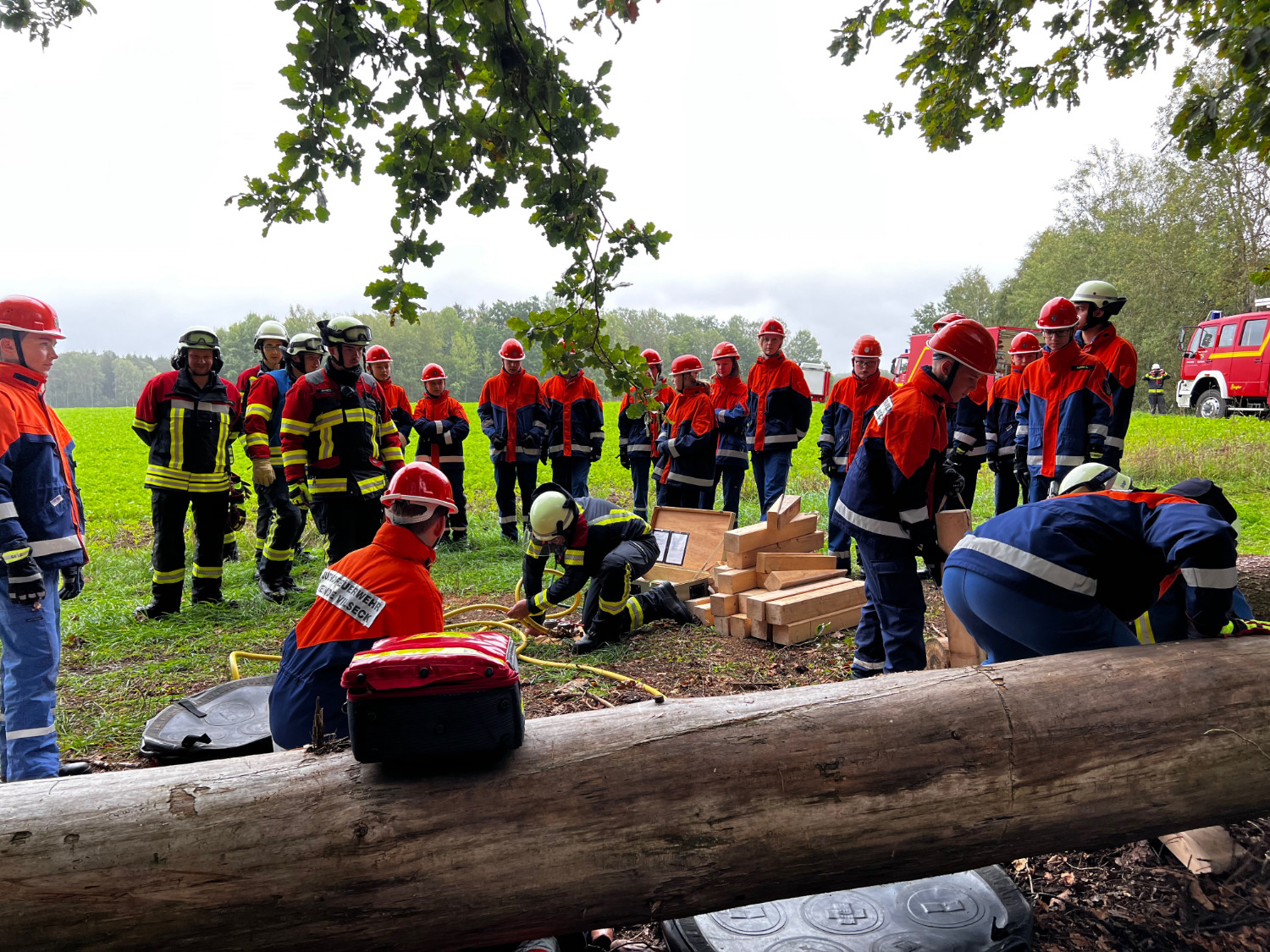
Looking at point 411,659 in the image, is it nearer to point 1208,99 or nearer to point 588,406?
point 1208,99

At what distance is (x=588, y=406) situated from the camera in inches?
351

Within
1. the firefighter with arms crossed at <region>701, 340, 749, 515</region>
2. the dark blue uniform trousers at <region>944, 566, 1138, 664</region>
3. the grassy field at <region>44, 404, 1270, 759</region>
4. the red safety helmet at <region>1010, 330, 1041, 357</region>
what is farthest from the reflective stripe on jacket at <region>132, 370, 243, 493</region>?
the red safety helmet at <region>1010, 330, 1041, 357</region>

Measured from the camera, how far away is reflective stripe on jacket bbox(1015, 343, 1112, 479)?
17.3 feet

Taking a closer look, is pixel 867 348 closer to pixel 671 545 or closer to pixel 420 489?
pixel 671 545

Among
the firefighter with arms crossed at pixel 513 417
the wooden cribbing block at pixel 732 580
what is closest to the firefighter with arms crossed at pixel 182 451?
the firefighter with arms crossed at pixel 513 417

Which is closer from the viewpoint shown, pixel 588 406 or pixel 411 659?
pixel 411 659

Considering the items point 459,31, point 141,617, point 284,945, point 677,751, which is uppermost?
point 459,31

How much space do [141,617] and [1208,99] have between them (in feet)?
26.0

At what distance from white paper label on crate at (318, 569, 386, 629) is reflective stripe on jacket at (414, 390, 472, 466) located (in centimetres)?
621

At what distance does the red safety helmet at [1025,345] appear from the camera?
7.40 meters

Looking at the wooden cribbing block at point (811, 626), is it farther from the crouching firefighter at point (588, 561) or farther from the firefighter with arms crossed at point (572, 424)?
the firefighter with arms crossed at point (572, 424)

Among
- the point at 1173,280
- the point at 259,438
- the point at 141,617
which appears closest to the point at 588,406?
the point at 259,438

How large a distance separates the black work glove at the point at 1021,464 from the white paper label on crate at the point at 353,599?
5.77 m

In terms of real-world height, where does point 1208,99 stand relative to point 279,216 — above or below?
above
